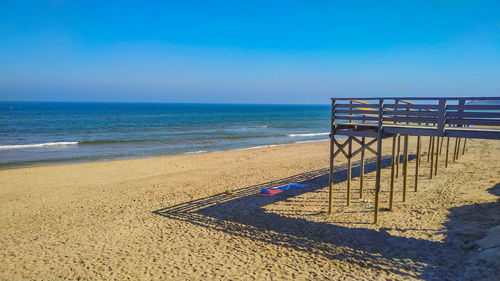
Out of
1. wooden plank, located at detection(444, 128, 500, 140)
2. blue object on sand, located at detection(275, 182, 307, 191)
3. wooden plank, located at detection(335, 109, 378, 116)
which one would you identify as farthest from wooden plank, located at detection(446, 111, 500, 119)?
blue object on sand, located at detection(275, 182, 307, 191)

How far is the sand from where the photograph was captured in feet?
22.0

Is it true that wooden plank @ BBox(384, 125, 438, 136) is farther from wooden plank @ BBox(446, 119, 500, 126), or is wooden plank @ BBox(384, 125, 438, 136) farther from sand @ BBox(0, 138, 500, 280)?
sand @ BBox(0, 138, 500, 280)

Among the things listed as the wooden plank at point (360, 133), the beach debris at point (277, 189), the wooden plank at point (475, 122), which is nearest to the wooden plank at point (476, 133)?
the wooden plank at point (475, 122)

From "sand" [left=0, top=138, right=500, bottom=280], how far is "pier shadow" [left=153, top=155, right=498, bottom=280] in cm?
4

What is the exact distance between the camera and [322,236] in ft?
27.1

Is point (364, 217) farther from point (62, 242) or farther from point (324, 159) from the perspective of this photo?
point (324, 159)

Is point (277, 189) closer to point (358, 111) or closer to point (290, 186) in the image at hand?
point (290, 186)

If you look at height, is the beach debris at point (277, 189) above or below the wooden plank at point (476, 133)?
below

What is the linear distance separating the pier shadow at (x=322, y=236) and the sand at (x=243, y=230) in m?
0.04

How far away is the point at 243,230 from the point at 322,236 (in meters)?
2.24

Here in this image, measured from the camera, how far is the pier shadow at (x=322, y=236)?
21.9 ft

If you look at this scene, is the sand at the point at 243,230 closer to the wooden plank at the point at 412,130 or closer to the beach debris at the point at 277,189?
the beach debris at the point at 277,189

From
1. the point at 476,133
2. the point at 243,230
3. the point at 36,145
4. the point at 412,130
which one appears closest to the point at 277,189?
the point at 243,230

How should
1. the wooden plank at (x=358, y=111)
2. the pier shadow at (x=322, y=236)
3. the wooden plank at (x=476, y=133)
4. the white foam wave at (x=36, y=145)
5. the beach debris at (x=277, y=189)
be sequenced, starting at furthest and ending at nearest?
the white foam wave at (x=36, y=145) < the beach debris at (x=277, y=189) < the wooden plank at (x=358, y=111) < the wooden plank at (x=476, y=133) < the pier shadow at (x=322, y=236)
